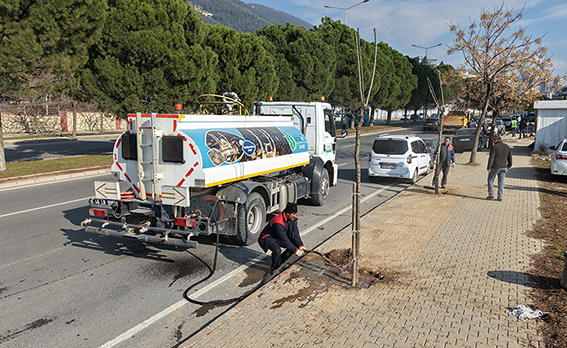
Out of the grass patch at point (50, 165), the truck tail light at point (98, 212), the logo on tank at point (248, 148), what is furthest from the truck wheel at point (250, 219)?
the grass patch at point (50, 165)

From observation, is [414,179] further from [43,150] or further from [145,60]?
[43,150]

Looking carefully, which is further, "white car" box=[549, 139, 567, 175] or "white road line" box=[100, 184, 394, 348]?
"white car" box=[549, 139, 567, 175]

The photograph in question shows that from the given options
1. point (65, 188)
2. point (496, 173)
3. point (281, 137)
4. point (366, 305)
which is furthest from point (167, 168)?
point (496, 173)

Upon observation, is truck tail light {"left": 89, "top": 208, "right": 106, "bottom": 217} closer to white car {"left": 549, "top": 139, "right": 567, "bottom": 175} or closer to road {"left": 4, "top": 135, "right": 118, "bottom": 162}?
white car {"left": 549, "top": 139, "right": 567, "bottom": 175}

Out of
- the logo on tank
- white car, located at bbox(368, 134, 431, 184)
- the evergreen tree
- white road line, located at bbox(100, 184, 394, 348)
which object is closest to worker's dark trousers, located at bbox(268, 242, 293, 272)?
white road line, located at bbox(100, 184, 394, 348)

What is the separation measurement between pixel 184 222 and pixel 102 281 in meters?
1.50

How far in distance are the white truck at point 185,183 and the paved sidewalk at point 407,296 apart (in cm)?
158

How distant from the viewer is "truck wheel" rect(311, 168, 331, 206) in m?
11.3

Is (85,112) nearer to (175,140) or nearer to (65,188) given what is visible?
(65,188)

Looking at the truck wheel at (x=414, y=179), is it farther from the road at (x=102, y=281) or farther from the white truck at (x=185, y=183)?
the white truck at (x=185, y=183)

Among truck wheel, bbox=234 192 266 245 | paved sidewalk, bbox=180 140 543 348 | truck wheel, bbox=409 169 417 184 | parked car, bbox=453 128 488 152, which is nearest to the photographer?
paved sidewalk, bbox=180 140 543 348

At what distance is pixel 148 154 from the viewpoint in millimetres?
7266

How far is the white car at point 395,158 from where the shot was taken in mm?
14594

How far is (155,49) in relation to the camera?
20344 millimetres
